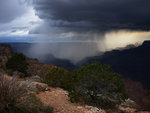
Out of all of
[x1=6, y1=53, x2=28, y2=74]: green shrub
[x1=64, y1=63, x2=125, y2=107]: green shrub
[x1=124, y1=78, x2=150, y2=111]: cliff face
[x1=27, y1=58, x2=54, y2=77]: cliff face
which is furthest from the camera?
[x1=27, y1=58, x2=54, y2=77]: cliff face

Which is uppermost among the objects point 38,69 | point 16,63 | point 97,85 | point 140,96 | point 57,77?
point 97,85

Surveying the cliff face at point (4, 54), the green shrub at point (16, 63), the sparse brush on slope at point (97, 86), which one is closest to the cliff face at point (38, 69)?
the cliff face at point (4, 54)

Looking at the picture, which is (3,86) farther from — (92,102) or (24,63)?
(24,63)

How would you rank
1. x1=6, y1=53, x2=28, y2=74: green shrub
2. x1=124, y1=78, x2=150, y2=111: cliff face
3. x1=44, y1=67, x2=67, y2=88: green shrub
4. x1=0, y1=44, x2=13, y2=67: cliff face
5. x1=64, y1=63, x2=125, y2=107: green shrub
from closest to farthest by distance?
x1=64, y1=63, x2=125, y2=107: green shrub < x1=124, y1=78, x2=150, y2=111: cliff face < x1=44, y1=67, x2=67, y2=88: green shrub < x1=6, y1=53, x2=28, y2=74: green shrub < x1=0, y1=44, x2=13, y2=67: cliff face

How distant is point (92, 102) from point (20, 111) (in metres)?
5.43

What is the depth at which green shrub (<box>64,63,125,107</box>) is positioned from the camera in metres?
9.72

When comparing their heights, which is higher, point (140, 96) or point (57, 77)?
point (57, 77)

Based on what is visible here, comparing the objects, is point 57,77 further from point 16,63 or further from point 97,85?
point 16,63

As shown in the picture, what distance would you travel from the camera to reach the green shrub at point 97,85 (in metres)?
9.72

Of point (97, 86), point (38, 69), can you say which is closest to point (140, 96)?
point (97, 86)

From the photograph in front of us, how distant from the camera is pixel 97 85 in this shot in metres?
9.85

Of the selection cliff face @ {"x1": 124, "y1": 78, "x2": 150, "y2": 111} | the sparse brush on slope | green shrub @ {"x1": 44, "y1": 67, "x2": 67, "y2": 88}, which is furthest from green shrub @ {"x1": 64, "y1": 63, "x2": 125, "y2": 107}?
green shrub @ {"x1": 44, "y1": 67, "x2": 67, "y2": 88}

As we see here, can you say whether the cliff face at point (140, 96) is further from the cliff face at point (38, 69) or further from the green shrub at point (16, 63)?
the cliff face at point (38, 69)

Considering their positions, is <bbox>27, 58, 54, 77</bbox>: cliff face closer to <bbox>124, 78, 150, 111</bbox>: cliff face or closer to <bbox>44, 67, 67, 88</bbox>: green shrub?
<bbox>44, 67, 67, 88</bbox>: green shrub
